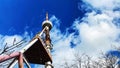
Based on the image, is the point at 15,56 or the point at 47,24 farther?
the point at 47,24

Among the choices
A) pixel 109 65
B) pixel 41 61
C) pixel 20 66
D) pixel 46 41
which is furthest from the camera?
pixel 109 65

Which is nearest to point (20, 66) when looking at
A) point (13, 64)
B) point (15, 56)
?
point (15, 56)

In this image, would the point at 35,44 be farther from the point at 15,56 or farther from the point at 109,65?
the point at 109,65

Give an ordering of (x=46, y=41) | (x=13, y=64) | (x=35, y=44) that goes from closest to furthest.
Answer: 1. (x=13, y=64)
2. (x=35, y=44)
3. (x=46, y=41)

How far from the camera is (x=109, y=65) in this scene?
3078cm

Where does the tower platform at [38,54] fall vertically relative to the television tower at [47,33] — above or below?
below

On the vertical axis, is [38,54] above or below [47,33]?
below

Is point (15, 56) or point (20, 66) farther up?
point (15, 56)

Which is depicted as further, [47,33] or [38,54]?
[47,33]

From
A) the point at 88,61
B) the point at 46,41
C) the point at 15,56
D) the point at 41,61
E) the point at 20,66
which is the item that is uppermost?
the point at 88,61

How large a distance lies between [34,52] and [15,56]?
Answer: 6.46 metres

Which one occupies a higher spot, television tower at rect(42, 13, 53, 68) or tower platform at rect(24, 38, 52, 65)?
television tower at rect(42, 13, 53, 68)

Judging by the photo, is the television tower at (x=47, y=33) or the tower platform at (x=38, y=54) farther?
the television tower at (x=47, y=33)

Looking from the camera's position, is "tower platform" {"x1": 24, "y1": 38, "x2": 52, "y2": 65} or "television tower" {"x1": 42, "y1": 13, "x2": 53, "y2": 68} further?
"television tower" {"x1": 42, "y1": 13, "x2": 53, "y2": 68}
